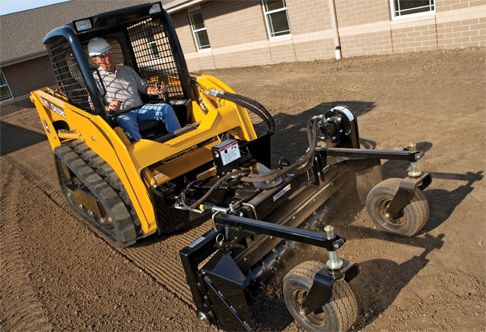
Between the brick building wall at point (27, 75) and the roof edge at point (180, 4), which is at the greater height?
the roof edge at point (180, 4)

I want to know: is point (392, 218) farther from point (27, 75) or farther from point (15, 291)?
point (27, 75)

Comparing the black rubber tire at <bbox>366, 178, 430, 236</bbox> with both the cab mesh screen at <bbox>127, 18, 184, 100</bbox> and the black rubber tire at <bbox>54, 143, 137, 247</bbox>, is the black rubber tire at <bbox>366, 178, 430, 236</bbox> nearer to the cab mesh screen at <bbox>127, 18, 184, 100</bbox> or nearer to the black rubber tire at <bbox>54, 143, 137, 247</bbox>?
the black rubber tire at <bbox>54, 143, 137, 247</bbox>

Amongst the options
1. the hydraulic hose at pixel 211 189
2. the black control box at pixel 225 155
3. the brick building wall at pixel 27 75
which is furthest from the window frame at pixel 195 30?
the hydraulic hose at pixel 211 189

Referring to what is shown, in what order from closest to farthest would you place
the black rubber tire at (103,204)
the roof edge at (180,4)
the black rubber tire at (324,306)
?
1. the black rubber tire at (324,306)
2. the black rubber tire at (103,204)
3. the roof edge at (180,4)

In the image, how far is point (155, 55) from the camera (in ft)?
17.2

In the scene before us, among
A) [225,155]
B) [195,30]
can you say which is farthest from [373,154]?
[195,30]

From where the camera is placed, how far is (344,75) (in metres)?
10.1

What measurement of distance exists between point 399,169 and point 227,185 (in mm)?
2127

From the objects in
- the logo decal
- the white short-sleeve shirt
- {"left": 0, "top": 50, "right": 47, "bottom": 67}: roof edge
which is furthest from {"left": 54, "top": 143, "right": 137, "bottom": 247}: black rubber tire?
{"left": 0, "top": 50, "right": 47, "bottom": 67}: roof edge

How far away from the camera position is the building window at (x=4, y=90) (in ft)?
77.5

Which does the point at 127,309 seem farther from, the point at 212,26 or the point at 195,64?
the point at 195,64

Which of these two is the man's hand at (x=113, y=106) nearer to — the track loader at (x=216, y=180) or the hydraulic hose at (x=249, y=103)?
the track loader at (x=216, y=180)

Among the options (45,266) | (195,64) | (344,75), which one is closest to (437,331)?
(45,266)

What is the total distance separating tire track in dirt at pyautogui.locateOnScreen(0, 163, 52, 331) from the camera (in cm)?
356
